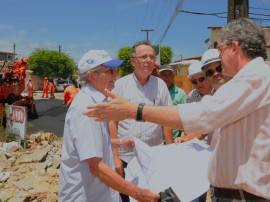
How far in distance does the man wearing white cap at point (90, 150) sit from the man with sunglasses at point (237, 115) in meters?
0.37

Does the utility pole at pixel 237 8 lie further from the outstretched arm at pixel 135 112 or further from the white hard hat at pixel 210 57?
the outstretched arm at pixel 135 112

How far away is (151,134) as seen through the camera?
3633 mm

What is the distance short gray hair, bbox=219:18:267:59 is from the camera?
1933 millimetres

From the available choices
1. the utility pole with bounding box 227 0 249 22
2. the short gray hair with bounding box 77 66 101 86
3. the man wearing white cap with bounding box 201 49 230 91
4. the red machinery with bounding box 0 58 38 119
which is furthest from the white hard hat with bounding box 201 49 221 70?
the red machinery with bounding box 0 58 38 119

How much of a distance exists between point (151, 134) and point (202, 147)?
48.8 inches

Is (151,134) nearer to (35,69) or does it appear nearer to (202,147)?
(202,147)

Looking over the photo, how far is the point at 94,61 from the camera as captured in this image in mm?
2541

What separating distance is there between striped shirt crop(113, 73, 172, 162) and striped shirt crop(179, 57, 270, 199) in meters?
1.74

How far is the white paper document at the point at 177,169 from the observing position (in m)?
2.09

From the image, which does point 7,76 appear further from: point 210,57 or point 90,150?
point 90,150

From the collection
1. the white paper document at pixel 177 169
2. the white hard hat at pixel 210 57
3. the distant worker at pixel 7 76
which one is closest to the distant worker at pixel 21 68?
the distant worker at pixel 7 76

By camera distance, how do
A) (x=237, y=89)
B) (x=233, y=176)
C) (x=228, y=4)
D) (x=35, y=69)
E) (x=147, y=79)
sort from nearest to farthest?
(x=237, y=89) → (x=233, y=176) → (x=147, y=79) → (x=228, y=4) → (x=35, y=69)

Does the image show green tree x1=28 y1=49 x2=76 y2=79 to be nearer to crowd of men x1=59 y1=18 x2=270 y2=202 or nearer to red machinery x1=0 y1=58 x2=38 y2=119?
red machinery x1=0 y1=58 x2=38 y2=119

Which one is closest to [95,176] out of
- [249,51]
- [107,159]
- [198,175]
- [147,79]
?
[107,159]
